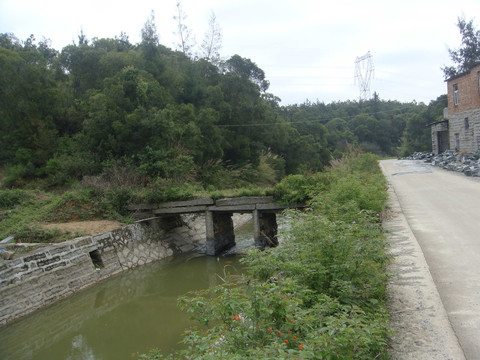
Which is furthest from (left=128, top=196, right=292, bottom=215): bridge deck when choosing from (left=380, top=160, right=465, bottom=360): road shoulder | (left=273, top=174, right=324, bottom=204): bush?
(left=380, top=160, right=465, bottom=360): road shoulder

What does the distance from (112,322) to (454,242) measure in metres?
8.55

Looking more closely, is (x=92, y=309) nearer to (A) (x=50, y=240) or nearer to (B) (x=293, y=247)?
(A) (x=50, y=240)

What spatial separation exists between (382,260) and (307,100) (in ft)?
242

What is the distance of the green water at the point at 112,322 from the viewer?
848cm

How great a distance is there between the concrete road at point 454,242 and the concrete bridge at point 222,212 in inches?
215

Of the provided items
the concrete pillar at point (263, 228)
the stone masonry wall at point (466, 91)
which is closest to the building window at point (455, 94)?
the stone masonry wall at point (466, 91)

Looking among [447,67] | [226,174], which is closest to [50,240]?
[226,174]

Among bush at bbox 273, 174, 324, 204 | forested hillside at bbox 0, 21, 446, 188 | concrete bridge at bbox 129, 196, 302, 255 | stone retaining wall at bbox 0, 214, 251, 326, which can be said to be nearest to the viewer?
stone retaining wall at bbox 0, 214, 251, 326

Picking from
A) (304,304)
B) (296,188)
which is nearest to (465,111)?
(296,188)

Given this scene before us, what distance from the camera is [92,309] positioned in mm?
11070

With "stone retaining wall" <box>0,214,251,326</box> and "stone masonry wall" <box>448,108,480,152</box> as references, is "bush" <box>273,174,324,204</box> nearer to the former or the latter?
"stone retaining wall" <box>0,214,251,326</box>

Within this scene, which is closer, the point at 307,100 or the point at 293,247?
the point at 293,247

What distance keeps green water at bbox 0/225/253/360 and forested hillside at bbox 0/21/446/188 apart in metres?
7.03

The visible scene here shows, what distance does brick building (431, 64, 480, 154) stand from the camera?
2378 centimetres
